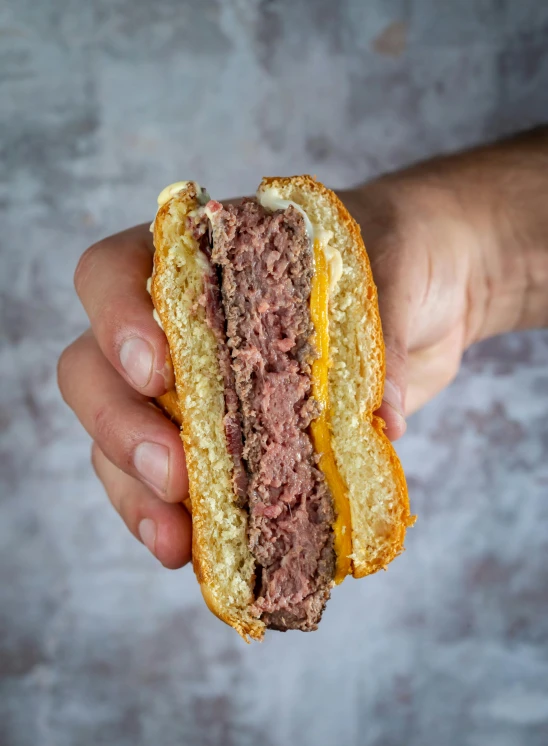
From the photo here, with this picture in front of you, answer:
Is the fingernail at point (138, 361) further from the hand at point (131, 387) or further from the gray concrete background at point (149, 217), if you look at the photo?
the gray concrete background at point (149, 217)

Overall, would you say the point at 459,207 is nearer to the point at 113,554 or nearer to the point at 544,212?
the point at 544,212

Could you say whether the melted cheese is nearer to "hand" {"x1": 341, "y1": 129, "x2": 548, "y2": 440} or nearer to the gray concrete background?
"hand" {"x1": 341, "y1": 129, "x2": 548, "y2": 440}

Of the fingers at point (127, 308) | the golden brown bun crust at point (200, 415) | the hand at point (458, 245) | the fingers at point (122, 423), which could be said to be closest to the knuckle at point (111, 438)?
the fingers at point (122, 423)

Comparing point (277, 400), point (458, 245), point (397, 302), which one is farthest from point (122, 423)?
point (458, 245)

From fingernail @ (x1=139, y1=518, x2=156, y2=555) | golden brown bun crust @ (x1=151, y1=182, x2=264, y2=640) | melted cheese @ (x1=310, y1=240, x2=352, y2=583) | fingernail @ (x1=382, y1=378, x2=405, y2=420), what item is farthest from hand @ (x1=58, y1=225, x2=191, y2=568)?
fingernail @ (x1=382, y1=378, x2=405, y2=420)

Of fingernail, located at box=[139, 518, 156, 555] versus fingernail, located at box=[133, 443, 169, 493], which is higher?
fingernail, located at box=[133, 443, 169, 493]

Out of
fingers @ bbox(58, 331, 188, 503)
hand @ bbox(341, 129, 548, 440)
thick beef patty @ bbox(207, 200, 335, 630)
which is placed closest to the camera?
thick beef patty @ bbox(207, 200, 335, 630)
